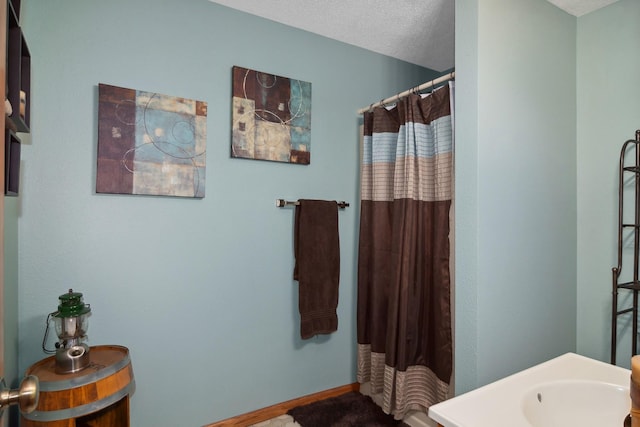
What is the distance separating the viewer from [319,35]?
2342 mm

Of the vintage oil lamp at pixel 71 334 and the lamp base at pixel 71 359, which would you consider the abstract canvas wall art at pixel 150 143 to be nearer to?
the vintage oil lamp at pixel 71 334

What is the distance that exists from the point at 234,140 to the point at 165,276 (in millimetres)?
839

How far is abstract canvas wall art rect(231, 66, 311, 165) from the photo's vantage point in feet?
6.72

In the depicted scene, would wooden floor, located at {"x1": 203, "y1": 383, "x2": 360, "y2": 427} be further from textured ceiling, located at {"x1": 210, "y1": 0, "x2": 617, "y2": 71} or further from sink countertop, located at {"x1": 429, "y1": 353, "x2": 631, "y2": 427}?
textured ceiling, located at {"x1": 210, "y1": 0, "x2": 617, "y2": 71}

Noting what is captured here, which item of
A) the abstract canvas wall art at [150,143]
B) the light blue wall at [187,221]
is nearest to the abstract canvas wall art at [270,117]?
the light blue wall at [187,221]

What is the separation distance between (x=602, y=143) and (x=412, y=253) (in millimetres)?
1134

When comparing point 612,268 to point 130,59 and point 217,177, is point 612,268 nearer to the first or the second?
point 217,177

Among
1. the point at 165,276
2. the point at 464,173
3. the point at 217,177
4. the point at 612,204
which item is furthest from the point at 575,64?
the point at 165,276

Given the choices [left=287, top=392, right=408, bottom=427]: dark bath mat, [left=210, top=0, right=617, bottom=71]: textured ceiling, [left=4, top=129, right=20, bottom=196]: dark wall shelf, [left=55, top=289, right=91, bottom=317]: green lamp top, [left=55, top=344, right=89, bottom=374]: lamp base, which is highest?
[left=210, top=0, right=617, bottom=71]: textured ceiling

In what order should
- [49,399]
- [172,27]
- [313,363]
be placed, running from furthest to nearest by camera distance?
[313,363]
[172,27]
[49,399]

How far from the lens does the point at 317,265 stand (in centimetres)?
223

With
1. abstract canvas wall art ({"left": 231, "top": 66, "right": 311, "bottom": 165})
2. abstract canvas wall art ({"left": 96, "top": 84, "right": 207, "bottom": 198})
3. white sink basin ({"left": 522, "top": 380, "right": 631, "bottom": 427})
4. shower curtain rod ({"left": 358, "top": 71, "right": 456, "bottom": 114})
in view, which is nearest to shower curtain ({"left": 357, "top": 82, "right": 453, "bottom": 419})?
shower curtain rod ({"left": 358, "top": 71, "right": 456, "bottom": 114})

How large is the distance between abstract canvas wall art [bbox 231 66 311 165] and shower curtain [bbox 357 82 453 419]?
47 centimetres

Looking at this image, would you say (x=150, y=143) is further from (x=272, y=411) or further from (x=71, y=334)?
(x=272, y=411)
